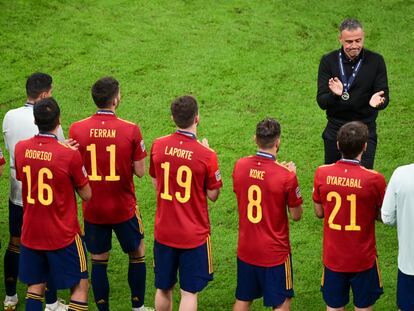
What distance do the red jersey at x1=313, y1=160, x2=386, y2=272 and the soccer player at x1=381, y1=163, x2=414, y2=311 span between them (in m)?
0.17

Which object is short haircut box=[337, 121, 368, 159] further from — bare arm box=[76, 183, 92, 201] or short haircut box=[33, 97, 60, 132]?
short haircut box=[33, 97, 60, 132]

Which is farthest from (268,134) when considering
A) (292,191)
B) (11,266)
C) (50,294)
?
(11,266)

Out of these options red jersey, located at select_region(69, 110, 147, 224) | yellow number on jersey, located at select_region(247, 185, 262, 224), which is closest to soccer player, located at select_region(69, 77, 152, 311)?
red jersey, located at select_region(69, 110, 147, 224)

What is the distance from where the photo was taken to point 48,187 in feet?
19.6

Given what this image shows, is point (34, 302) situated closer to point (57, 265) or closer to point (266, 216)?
point (57, 265)

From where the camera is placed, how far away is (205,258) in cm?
623

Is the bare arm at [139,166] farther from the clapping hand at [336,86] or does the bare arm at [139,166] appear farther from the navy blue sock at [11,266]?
the clapping hand at [336,86]

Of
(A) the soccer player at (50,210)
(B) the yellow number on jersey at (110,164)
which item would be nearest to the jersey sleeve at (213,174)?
(B) the yellow number on jersey at (110,164)

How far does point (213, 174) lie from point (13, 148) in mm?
1751

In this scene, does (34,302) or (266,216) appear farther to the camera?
(34,302)

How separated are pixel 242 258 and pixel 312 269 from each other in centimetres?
167

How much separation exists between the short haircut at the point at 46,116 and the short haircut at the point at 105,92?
48 centimetres

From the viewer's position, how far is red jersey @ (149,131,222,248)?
238 inches

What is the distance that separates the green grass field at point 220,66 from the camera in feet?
30.5
